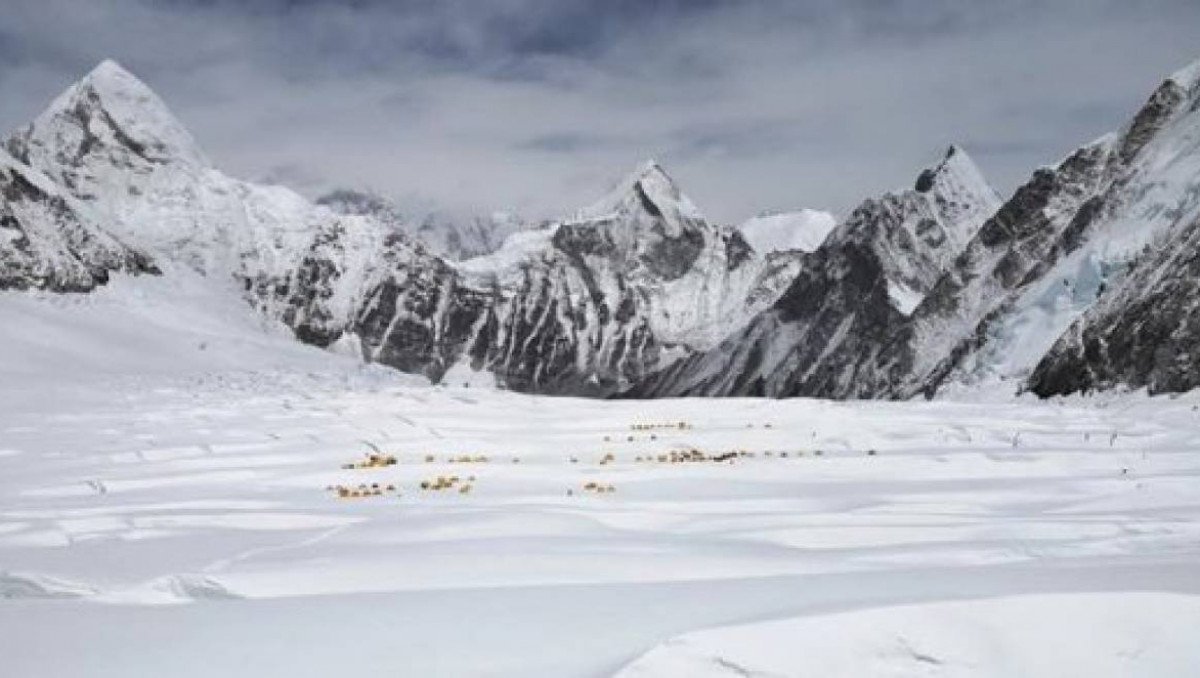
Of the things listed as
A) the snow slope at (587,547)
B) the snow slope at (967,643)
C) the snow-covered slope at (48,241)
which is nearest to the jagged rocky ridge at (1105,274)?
the snow slope at (587,547)

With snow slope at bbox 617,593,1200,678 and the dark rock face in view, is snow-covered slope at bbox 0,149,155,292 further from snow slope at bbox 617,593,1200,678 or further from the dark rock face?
snow slope at bbox 617,593,1200,678

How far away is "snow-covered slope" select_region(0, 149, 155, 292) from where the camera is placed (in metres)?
119

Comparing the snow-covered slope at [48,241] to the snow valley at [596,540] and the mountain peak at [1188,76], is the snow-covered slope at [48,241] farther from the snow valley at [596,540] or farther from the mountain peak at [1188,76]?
the mountain peak at [1188,76]

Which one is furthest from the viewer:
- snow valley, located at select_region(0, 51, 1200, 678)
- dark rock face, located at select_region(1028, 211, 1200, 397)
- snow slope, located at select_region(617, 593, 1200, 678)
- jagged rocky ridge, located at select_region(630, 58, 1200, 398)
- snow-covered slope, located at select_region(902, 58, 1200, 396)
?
snow-covered slope, located at select_region(902, 58, 1200, 396)

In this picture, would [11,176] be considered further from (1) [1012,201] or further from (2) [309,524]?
(2) [309,524]

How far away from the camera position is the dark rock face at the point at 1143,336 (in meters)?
48.9

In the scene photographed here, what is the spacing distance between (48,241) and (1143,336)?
374ft

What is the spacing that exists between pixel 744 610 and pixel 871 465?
1000cm

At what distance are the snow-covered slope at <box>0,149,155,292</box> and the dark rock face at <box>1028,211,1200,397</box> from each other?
97827 mm

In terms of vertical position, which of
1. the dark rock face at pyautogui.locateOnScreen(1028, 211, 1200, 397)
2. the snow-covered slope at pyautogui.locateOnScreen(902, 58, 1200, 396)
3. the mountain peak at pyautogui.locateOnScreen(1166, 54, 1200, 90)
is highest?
the mountain peak at pyautogui.locateOnScreen(1166, 54, 1200, 90)

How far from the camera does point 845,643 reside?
5.79m

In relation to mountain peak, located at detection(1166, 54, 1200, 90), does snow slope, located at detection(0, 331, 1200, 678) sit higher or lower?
lower

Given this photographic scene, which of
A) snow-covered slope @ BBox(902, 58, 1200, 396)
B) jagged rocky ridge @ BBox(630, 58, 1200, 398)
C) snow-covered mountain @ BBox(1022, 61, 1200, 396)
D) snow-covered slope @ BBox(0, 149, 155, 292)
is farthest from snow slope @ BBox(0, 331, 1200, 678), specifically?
snow-covered slope @ BBox(0, 149, 155, 292)

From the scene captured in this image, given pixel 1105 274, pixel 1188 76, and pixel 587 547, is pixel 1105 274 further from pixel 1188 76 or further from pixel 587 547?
pixel 587 547
